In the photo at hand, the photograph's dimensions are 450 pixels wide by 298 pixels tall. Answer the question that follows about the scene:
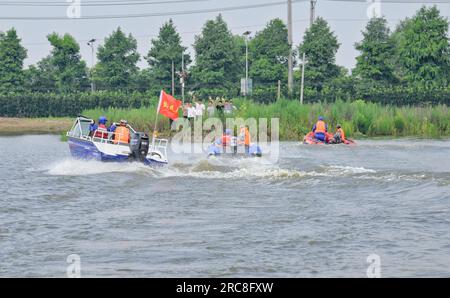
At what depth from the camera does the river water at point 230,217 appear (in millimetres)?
15242

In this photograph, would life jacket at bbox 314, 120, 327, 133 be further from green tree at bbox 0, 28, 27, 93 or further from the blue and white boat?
green tree at bbox 0, 28, 27, 93

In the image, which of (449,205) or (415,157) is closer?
(449,205)

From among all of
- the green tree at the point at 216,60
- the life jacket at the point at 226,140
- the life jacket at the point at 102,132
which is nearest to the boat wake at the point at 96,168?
the life jacket at the point at 102,132

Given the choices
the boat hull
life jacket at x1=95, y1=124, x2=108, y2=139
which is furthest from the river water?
life jacket at x1=95, y1=124, x2=108, y2=139

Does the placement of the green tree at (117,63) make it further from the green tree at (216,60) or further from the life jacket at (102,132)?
the life jacket at (102,132)

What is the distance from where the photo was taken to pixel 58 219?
19953 mm

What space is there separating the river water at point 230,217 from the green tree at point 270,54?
1626 inches

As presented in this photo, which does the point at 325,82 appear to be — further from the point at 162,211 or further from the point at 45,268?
the point at 45,268

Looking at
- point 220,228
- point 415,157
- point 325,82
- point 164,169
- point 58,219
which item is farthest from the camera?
point 325,82

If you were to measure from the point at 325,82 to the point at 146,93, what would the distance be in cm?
1349

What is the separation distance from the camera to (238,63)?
7550 centimetres

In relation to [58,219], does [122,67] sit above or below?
above
